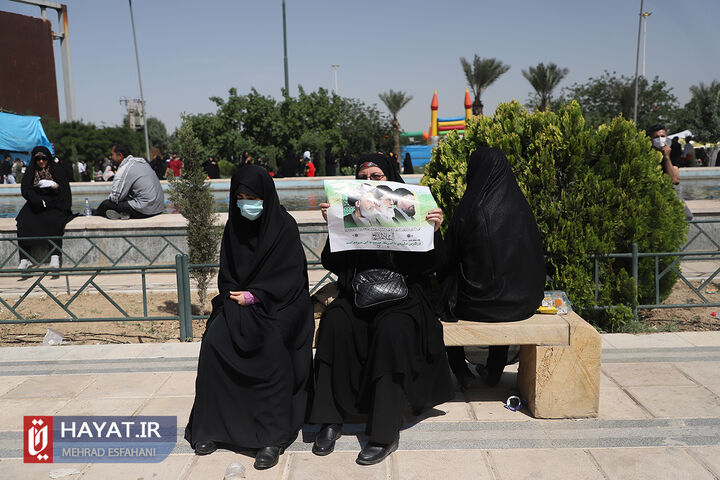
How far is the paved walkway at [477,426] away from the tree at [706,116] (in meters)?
30.6

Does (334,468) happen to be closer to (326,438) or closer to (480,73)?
(326,438)

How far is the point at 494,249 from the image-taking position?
11.5 ft

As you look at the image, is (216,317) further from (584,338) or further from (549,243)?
(549,243)

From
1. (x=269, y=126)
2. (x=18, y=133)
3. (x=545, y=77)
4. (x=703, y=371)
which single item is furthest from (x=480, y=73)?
(x=703, y=371)

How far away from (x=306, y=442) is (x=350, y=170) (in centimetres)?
2105

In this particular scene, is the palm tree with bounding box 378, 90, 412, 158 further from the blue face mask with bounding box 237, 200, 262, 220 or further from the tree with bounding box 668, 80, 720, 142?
the blue face mask with bounding box 237, 200, 262, 220

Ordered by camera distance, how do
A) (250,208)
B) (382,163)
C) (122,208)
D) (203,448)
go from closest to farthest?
(203,448), (250,208), (382,163), (122,208)

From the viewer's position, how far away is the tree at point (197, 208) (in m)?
6.45

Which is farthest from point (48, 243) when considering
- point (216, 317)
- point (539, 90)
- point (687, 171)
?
point (539, 90)

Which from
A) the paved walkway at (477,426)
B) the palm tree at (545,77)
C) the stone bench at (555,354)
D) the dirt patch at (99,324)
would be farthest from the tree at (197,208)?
the palm tree at (545,77)

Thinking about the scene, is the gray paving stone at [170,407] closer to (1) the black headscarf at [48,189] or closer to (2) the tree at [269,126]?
(1) the black headscarf at [48,189]

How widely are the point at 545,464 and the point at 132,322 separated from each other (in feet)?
16.3

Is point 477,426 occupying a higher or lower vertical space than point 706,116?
lower

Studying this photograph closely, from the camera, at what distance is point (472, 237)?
3.53m
